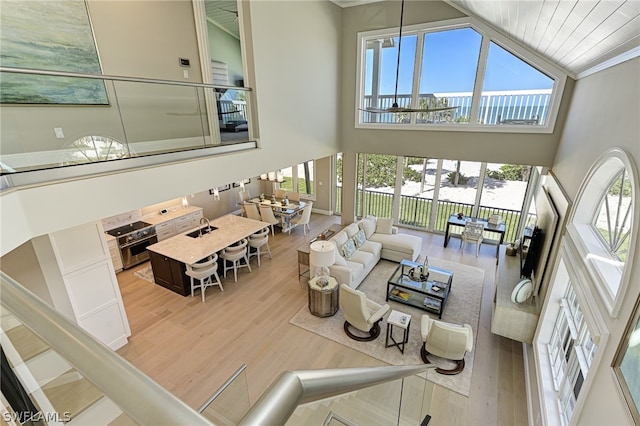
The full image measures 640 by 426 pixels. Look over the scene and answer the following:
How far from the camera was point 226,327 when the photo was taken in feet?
18.4

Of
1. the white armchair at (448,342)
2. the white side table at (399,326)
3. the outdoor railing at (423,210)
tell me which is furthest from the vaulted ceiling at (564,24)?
the white side table at (399,326)

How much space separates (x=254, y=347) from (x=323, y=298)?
149cm

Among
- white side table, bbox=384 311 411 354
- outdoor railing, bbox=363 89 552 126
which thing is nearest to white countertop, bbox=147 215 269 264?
white side table, bbox=384 311 411 354

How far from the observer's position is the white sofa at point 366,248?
20.8 ft

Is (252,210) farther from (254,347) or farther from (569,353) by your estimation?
(569,353)

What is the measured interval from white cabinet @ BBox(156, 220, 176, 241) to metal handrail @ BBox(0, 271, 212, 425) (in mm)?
8228

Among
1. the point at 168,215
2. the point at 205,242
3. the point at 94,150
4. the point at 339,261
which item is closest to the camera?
the point at 94,150

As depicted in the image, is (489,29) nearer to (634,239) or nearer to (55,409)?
(634,239)

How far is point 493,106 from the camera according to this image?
21.7ft

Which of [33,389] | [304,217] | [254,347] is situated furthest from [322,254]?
[33,389]

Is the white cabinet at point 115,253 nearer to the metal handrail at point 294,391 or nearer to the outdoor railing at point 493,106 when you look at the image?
the outdoor railing at point 493,106

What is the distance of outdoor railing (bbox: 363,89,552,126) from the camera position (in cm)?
615

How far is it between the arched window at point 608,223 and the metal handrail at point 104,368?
119 inches

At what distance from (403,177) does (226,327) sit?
6.65 metres
